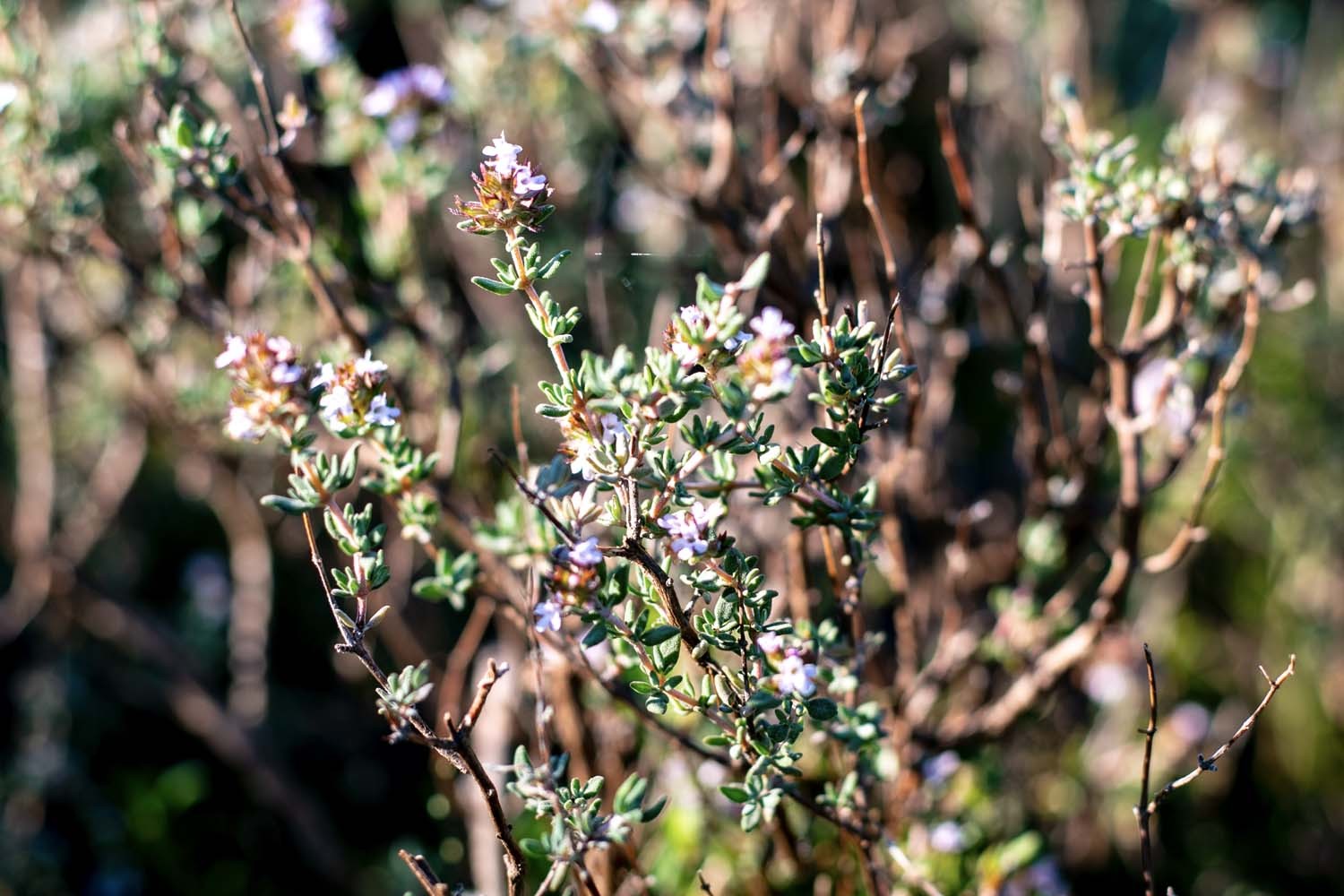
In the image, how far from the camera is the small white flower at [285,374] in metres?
1.24

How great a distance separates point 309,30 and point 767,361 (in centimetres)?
128

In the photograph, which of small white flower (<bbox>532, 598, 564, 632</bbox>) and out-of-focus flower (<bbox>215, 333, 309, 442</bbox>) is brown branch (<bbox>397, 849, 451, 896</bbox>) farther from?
out-of-focus flower (<bbox>215, 333, 309, 442</bbox>)

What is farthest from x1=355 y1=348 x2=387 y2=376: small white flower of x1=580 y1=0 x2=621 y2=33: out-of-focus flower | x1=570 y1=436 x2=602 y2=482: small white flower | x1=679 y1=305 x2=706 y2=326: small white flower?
x1=580 y1=0 x2=621 y2=33: out-of-focus flower

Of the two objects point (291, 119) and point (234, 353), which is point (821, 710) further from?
point (291, 119)

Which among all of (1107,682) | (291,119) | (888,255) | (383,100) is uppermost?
(383,100)

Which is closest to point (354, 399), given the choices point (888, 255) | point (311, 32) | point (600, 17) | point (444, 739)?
point (444, 739)

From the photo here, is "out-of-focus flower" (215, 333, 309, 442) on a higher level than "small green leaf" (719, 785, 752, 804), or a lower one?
higher

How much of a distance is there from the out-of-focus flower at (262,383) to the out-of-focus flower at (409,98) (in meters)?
0.77

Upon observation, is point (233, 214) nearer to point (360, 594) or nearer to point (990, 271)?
point (360, 594)

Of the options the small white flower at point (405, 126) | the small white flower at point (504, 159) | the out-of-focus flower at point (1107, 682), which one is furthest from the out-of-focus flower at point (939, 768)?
the small white flower at point (405, 126)

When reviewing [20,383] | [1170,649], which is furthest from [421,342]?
[1170,649]

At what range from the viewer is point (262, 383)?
1.25 meters

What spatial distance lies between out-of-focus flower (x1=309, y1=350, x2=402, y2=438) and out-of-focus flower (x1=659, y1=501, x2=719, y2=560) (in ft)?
1.08

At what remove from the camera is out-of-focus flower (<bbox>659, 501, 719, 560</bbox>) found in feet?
3.82
